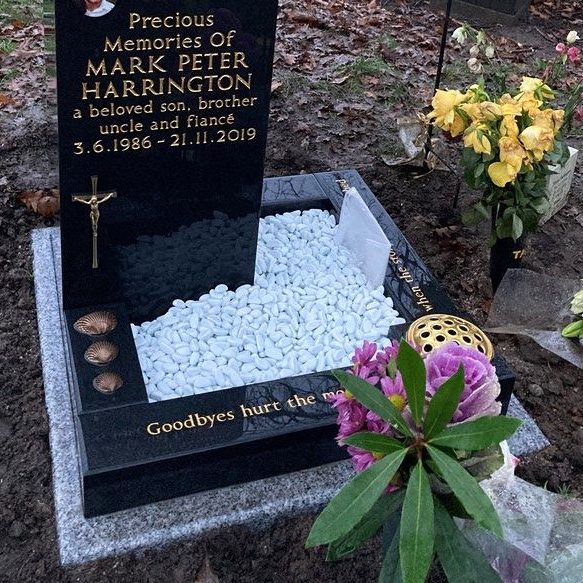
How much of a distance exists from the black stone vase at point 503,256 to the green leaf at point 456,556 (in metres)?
2.35

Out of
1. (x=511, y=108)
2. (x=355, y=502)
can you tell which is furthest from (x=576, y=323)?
(x=355, y=502)

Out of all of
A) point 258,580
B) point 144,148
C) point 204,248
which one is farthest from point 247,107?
point 258,580

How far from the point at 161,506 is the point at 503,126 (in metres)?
2.08

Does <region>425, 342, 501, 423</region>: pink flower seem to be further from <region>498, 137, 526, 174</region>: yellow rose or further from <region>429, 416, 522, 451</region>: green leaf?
<region>498, 137, 526, 174</region>: yellow rose

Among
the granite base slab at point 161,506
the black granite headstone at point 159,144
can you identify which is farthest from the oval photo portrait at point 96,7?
the granite base slab at point 161,506

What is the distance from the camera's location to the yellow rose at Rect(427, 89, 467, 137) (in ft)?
11.8

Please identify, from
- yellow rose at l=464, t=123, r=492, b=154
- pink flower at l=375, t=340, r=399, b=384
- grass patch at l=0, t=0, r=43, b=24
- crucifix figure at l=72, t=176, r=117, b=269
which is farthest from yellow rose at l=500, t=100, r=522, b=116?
grass patch at l=0, t=0, r=43, b=24

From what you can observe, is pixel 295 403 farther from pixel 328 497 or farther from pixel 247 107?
pixel 247 107

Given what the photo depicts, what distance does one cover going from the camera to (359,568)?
2.75m

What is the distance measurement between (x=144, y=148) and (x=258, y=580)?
158 cm

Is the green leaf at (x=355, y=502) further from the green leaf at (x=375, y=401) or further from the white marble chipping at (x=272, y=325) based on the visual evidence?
the white marble chipping at (x=272, y=325)

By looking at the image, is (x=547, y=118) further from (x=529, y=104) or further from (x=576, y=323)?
(x=576, y=323)

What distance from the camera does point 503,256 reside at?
12.9ft

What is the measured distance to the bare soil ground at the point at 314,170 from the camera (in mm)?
2752
